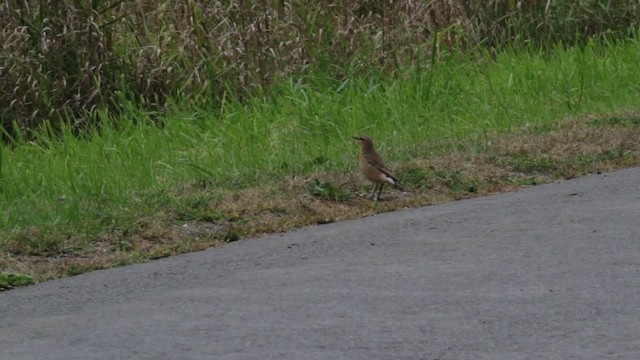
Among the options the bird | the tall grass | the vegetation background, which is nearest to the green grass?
the vegetation background

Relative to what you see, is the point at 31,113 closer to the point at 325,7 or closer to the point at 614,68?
the point at 325,7


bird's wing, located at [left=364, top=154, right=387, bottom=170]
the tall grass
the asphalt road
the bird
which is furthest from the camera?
the tall grass

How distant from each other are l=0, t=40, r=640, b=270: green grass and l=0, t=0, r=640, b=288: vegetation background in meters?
0.02

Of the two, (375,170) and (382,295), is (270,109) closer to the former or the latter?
(375,170)

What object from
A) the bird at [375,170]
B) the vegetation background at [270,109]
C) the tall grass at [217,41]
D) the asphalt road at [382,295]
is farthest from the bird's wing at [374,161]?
the tall grass at [217,41]

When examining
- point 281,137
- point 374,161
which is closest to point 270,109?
point 281,137

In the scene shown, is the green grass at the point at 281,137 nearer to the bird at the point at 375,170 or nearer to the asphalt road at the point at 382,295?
the bird at the point at 375,170

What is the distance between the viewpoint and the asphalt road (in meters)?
5.65

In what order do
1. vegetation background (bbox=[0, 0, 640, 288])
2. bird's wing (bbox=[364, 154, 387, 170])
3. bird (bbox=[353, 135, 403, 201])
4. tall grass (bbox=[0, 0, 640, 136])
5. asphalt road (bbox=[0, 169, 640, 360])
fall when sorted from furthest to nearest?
tall grass (bbox=[0, 0, 640, 136])
bird's wing (bbox=[364, 154, 387, 170])
bird (bbox=[353, 135, 403, 201])
vegetation background (bbox=[0, 0, 640, 288])
asphalt road (bbox=[0, 169, 640, 360])

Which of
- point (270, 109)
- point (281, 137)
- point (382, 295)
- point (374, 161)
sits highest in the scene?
point (382, 295)

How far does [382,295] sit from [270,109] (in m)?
5.51

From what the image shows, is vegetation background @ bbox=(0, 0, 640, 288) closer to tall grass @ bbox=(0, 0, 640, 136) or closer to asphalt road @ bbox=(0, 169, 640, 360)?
tall grass @ bbox=(0, 0, 640, 136)

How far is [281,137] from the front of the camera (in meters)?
11.0

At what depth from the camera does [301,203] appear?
335 inches
